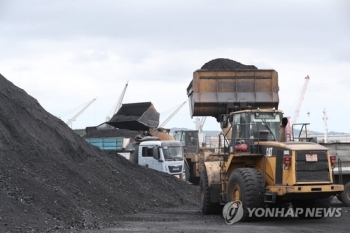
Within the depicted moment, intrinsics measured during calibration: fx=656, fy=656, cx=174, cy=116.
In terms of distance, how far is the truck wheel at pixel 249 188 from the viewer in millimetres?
14695

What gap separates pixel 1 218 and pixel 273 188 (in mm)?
5937

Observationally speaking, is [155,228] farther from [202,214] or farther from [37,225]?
[202,214]

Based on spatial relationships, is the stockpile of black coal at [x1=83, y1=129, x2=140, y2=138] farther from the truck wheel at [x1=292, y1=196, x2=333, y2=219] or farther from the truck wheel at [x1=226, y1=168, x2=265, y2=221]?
the truck wheel at [x1=226, y1=168, x2=265, y2=221]

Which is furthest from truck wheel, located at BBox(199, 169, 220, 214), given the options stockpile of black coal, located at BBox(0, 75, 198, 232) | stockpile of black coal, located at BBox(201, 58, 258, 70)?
stockpile of black coal, located at BBox(201, 58, 258, 70)

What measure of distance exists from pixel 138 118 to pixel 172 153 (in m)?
7.28

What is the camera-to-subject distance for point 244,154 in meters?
15.7

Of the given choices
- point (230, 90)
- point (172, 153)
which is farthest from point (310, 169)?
point (172, 153)

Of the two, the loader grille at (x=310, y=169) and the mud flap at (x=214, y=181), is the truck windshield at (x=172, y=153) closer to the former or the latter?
the mud flap at (x=214, y=181)

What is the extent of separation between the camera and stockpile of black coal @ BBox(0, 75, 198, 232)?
1413 cm

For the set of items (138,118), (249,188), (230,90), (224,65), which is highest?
(224,65)

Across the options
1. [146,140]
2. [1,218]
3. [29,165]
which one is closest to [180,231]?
[1,218]

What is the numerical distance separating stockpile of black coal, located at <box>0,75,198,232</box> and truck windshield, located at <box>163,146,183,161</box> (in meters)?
5.06

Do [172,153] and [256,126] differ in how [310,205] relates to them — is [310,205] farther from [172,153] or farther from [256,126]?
[172,153]

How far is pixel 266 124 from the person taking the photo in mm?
16406
